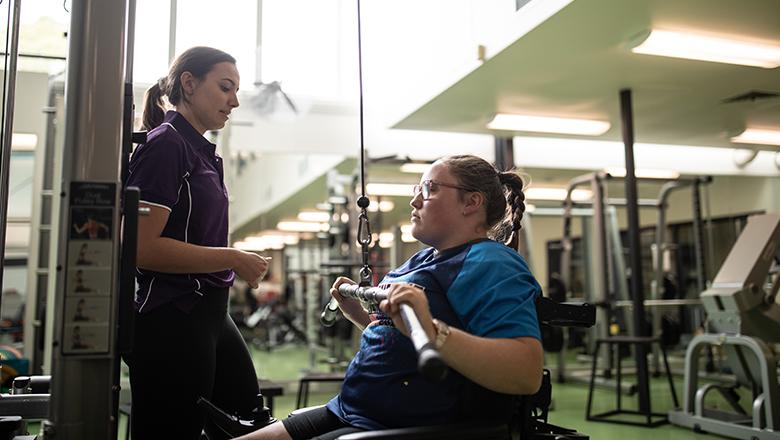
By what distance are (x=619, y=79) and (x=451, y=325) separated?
149 inches

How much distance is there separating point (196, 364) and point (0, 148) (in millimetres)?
897

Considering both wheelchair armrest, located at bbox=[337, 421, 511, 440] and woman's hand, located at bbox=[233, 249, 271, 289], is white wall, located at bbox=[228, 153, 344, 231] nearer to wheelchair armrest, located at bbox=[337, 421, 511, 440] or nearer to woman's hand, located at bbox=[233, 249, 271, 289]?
woman's hand, located at bbox=[233, 249, 271, 289]

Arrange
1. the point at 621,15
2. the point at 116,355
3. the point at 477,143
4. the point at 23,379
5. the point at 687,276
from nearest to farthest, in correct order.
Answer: the point at 116,355 < the point at 23,379 < the point at 621,15 < the point at 477,143 < the point at 687,276

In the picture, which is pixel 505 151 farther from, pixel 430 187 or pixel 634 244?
pixel 430 187

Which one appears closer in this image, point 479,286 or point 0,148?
point 479,286

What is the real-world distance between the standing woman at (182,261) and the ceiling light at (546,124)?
423 centimetres

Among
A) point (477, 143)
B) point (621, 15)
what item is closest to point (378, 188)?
point (477, 143)

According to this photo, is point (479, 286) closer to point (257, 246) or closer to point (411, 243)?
point (257, 246)

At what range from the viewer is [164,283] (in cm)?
149

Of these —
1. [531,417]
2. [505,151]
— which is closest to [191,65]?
[531,417]

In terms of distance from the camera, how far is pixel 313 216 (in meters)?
8.42

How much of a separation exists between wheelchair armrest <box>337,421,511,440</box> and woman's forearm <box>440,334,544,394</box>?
0.26 ft

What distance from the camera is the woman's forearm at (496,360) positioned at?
50.1 inches

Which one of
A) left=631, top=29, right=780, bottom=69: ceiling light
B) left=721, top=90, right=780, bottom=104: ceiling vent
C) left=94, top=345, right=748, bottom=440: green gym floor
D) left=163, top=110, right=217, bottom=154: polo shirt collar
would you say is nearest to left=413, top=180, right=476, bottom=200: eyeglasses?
left=163, top=110, right=217, bottom=154: polo shirt collar
